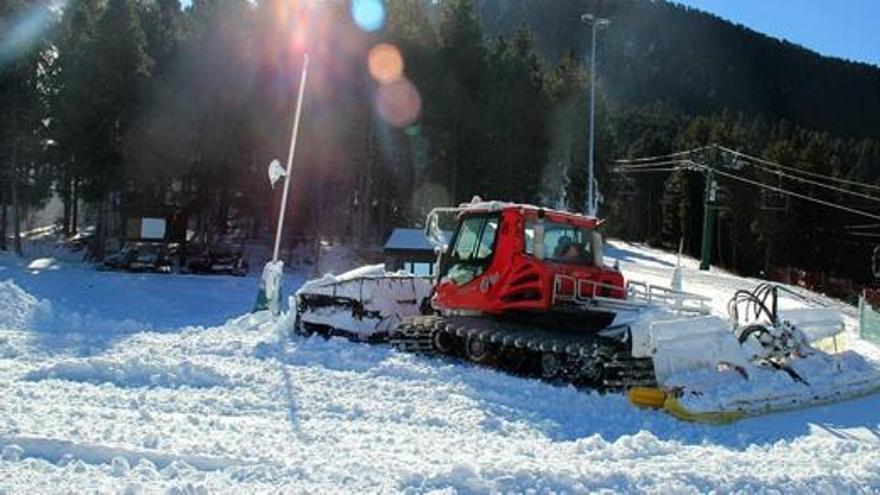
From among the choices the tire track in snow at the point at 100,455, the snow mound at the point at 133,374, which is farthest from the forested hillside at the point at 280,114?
the tire track in snow at the point at 100,455

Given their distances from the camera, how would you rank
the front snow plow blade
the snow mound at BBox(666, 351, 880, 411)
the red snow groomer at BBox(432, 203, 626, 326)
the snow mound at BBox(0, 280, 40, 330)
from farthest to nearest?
the snow mound at BBox(0, 280, 40, 330)
the front snow plow blade
the red snow groomer at BBox(432, 203, 626, 326)
the snow mound at BBox(666, 351, 880, 411)

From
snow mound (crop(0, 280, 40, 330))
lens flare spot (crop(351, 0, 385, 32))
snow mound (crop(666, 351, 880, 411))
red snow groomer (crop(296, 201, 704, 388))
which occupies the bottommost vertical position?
snow mound (crop(0, 280, 40, 330))

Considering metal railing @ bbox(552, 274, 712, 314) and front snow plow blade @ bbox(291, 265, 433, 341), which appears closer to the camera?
metal railing @ bbox(552, 274, 712, 314)

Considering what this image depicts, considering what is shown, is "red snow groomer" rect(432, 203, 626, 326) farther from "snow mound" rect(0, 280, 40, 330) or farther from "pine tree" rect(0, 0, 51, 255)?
"pine tree" rect(0, 0, 51, 255)

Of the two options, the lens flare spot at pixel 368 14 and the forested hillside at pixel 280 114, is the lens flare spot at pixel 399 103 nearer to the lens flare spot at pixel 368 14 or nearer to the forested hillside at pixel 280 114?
the forested hillside at pixel 280 114

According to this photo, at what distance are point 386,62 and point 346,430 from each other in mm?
30435

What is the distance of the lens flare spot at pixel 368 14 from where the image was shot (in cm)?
3616

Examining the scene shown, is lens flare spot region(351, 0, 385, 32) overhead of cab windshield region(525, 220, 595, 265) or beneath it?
overhead

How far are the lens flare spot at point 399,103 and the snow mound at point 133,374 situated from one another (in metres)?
27.1

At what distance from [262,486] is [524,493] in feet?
5.64

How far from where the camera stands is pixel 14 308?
604 inches

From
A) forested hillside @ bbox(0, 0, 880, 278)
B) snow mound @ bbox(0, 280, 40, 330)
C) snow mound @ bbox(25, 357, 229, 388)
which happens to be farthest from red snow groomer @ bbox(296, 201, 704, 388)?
forested hillside @ bbox(0, 0, 880, 278)

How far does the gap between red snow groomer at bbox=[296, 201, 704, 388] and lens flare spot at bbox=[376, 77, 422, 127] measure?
2366 centimetres

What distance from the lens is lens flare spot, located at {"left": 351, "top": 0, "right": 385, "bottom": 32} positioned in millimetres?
36156
